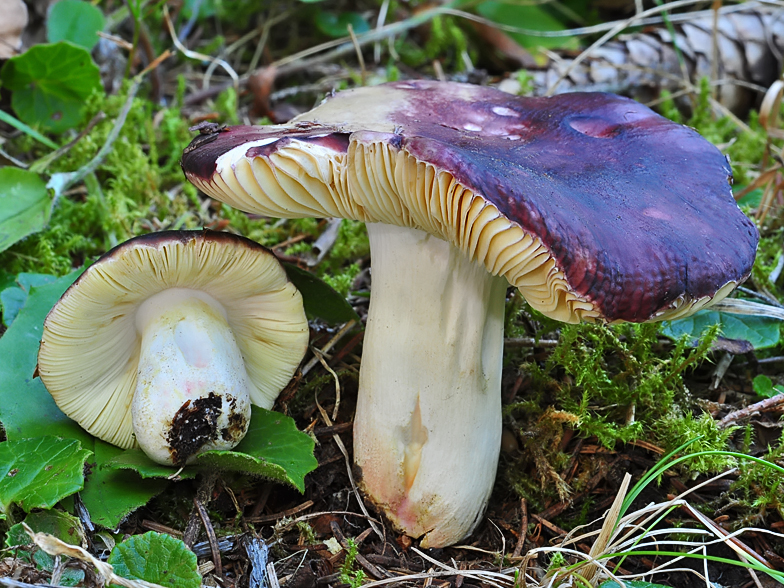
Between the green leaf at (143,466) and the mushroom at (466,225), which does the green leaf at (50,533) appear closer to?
the green leaf at (143,466)

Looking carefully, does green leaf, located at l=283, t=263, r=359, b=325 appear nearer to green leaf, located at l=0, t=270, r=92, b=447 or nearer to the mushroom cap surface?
the mushroom cap surface

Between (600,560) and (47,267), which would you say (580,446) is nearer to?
(600,560)

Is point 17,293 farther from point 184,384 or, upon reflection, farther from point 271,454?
point 271,454

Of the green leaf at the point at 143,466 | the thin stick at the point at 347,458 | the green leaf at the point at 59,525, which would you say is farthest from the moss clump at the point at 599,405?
the green leaf at the point at 59,525

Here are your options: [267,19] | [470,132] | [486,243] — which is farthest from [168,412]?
[267,19]

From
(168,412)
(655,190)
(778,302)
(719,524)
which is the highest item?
(655,190)

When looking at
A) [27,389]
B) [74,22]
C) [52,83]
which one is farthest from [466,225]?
[74,22]
